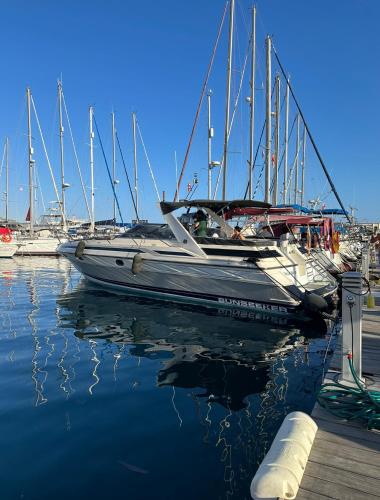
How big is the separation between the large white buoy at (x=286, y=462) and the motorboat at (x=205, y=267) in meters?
6.02

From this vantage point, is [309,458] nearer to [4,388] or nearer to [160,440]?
Answer: [160,440]

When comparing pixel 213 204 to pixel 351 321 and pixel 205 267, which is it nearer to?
pixel 205 267

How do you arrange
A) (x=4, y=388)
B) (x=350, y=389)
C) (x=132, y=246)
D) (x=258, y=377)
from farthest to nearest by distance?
(x=132, y=246) < (x=258, y=377) < (x=4, y=388) < (x=350, y=389)

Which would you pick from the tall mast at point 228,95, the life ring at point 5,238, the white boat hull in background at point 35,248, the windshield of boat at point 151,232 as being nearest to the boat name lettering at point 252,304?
the windshield of boat at point 151,232

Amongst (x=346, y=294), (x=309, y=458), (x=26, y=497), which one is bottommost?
(x=26, y=497)

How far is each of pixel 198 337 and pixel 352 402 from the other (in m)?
4.52

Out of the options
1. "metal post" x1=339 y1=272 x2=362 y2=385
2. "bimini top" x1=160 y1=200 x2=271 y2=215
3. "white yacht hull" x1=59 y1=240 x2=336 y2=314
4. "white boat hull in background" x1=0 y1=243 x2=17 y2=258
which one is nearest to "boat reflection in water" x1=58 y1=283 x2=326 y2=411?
"white yacht hull" x1=59 y1=240 x2=336 y2=314

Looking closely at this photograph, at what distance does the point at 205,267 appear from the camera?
1031cm

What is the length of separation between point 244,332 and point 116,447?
16.4ft

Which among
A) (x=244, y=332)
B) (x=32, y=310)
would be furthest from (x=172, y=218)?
(x=32, y=310)

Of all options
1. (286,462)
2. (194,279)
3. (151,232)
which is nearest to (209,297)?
(194,279)

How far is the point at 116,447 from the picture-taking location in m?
3.98

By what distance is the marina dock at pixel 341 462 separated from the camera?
263cm

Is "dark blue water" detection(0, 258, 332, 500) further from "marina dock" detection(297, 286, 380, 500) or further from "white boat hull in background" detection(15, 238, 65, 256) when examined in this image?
"white boat hull in background" detection(15, 238, 65, 256)
